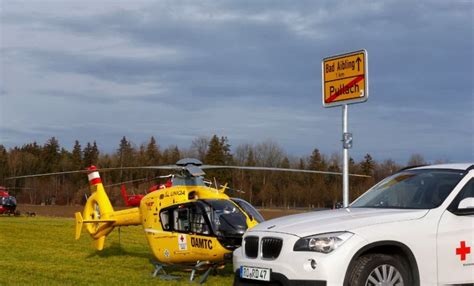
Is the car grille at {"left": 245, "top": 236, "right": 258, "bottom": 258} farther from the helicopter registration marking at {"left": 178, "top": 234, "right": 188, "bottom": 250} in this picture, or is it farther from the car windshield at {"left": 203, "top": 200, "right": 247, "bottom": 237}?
the helicopter registration marking at {"left": 178, "top": 234, "right": 188, "bottom": 250}

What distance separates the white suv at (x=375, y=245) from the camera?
21.0 feet

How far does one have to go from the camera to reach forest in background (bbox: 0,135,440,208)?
277 feet

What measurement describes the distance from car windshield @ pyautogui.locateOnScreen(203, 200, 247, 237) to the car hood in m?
4.26

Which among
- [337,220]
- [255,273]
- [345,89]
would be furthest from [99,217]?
[337,220]

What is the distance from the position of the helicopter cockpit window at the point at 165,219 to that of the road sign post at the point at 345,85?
12.8 feet

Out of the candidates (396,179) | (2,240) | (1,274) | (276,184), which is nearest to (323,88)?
(396,179)

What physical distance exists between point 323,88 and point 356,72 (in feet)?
2.53

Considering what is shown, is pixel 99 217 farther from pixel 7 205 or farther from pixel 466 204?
pixel 7 205

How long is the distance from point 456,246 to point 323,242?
1571mm

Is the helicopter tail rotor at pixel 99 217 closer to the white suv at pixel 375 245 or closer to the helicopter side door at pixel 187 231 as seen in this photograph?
the helicopter side door at pixel 187 231

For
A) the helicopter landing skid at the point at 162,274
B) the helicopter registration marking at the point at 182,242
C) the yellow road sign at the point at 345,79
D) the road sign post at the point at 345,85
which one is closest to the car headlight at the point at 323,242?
the road sign post at the point at 345,85

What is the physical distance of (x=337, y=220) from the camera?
6.80 m

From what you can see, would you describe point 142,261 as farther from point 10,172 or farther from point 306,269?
point 10,172

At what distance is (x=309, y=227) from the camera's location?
670cm
